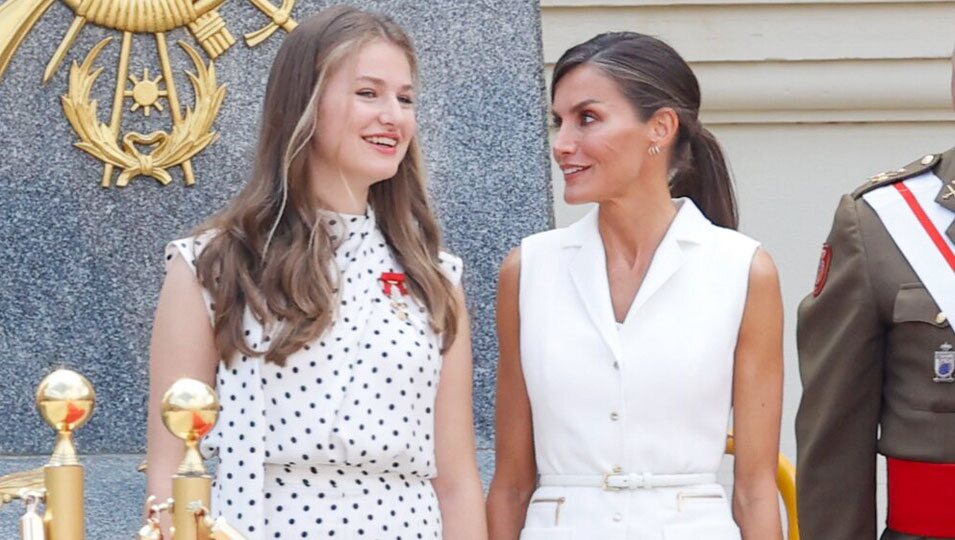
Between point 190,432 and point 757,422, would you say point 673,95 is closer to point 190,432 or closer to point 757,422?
point 757,422

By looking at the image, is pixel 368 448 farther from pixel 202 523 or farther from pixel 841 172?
pixel 841 172

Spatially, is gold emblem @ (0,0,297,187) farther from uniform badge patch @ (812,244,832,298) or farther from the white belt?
uniform badge patch @ (812,244,832,298)

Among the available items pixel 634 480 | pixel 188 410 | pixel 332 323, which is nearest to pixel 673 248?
pixel 634 480

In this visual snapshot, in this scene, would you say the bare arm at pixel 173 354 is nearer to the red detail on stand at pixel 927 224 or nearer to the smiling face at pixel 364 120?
the smiling face at pixel 364 120

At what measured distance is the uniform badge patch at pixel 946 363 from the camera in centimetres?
336

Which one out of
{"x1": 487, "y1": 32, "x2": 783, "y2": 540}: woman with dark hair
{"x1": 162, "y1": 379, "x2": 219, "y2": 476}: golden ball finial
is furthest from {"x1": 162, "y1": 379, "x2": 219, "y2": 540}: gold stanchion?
{"x1": 487, "y1": 32, "x2": 783, "y2": 540}: woman with dark hair

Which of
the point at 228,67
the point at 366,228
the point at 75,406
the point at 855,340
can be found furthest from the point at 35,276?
the point at 75,406

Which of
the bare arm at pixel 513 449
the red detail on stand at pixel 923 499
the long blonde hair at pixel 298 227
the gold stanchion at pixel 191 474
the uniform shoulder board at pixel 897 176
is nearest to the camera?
the gold stanchion at pixel 191 474

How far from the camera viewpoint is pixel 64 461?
7.82ft

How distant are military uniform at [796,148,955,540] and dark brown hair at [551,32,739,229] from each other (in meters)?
0.47

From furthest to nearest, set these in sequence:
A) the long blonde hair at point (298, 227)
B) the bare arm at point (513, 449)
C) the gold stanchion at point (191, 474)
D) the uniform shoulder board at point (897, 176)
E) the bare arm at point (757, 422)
Answer: the bare arm at point (513, 449) → the bare arm at point (757, 422) → the uniform shoulder board at point (897, 176) → the long blonde hair at point (298, 227) → the gold stanchion at point (191, 474)

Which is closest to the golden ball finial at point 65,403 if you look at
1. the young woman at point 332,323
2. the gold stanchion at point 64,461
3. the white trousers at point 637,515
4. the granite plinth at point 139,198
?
the gold stanchion at point 64,461

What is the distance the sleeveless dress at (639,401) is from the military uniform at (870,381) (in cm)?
17

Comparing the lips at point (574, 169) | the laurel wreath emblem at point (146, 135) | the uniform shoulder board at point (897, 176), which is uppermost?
the laurel wreath emblem at point (146, 135)
